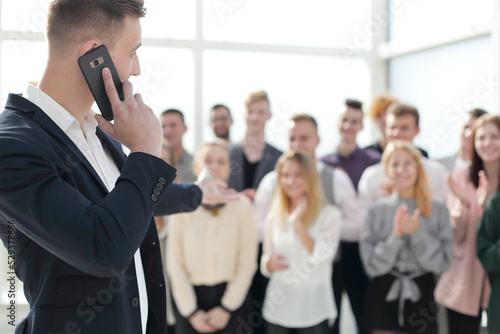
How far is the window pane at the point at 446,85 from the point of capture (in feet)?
14.9

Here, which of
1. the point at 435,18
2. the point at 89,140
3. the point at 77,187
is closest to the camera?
the point at 77,187

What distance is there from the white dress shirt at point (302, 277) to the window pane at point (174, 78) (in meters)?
1.86

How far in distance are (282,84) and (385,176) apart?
6.68ft

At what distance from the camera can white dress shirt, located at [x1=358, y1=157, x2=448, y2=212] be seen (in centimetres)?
360

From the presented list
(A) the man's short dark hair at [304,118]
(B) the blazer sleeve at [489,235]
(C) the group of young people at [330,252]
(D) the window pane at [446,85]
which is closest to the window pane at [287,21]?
(D) the window pane at [446,85]

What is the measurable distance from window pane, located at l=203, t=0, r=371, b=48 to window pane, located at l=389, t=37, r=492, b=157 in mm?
655

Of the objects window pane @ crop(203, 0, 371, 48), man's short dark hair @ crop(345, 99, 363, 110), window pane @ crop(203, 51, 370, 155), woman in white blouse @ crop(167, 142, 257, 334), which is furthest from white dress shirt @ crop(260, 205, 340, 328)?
A: window pane @ crop(203, 0, 371, 48)

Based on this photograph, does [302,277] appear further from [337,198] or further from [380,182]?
[380,182]

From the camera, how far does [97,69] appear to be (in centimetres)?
109

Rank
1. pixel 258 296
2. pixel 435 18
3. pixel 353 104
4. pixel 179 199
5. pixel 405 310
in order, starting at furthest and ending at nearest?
pixel 435 18 < pixel 353 104 < pixel 258 296 < pixel 405 310 < pixel 179 199

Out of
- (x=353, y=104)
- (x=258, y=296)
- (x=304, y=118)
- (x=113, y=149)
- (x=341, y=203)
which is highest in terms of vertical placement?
(x=353, y=104)

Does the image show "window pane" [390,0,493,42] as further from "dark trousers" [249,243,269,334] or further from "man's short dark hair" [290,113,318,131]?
"dark trousers" [249,243,269,334]

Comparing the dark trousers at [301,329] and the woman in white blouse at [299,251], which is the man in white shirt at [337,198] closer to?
the woman in white blouse at [299,251]

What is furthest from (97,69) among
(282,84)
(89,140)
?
(282,84)
